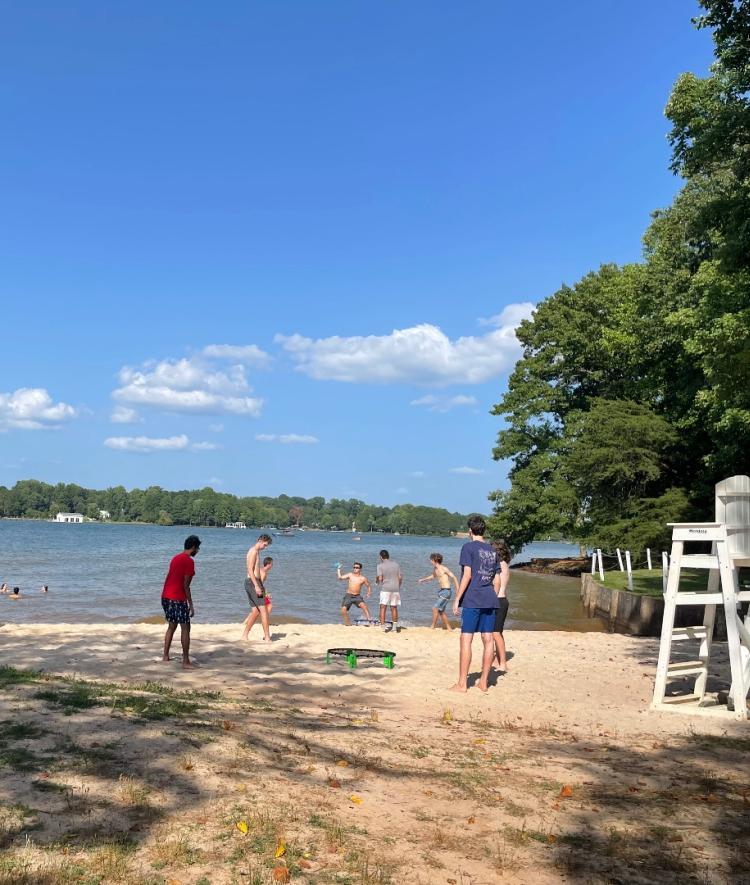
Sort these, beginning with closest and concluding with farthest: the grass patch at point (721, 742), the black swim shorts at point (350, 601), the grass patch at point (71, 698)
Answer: the grass patch at point (71, 698)
the grass patch at point (721, 742)
the black swim shorts at point (350, 601)

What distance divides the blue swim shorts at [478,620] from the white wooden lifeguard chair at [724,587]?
2.05 meters

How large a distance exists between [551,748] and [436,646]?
286 inches

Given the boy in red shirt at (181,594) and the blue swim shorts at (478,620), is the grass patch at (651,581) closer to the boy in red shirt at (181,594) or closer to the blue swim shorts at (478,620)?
the blue swim shorts at (478,620)

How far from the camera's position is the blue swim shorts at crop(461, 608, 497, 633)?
380 inches

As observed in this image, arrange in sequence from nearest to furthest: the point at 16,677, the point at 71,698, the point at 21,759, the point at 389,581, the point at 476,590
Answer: the point at 21,759
the point at 71,698
the point at 16,677
the point at 476,590
the point at 389,581

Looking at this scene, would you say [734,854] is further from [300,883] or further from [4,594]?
[4,594]

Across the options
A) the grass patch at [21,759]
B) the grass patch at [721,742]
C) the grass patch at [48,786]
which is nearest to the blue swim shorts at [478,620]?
the grass patch at [721,742]

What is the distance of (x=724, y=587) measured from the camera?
27.7ft

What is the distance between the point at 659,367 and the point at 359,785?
2925 centimetres

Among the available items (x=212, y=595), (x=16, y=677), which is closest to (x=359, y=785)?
(x=16, y=677)

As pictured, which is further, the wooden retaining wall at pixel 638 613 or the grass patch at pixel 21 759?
the wooden retaining wall at pixel 638 613

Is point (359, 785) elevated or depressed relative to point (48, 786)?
depressed

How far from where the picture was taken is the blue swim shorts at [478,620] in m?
9.66

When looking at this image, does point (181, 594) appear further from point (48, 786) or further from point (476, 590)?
point (48, 786)
